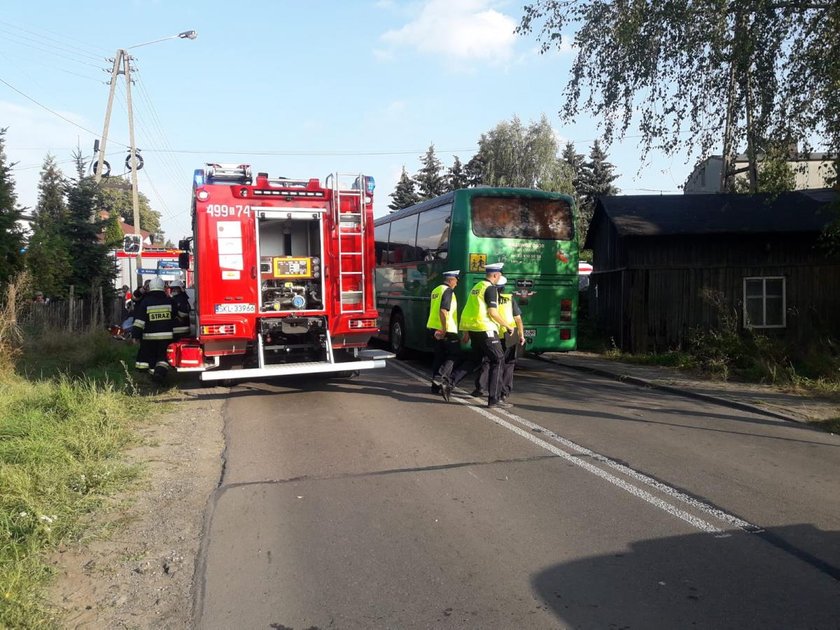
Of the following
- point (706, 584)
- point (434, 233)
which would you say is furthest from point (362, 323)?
point (706, 584)

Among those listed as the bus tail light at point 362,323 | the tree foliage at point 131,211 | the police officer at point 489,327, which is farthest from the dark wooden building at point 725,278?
the tree foliage at point 131,211

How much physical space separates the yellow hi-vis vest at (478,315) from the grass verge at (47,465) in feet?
14.5

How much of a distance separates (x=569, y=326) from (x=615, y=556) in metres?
9.31

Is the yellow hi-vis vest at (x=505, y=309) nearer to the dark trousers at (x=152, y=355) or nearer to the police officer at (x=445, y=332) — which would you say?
the police officer at (x=445, y=332)

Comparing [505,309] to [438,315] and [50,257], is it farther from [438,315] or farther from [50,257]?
[50,257]

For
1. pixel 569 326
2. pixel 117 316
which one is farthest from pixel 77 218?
pixel 569 326

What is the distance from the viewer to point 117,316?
71.8ft

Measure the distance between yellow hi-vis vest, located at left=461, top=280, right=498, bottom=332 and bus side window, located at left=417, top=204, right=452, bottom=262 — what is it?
11.5 ft

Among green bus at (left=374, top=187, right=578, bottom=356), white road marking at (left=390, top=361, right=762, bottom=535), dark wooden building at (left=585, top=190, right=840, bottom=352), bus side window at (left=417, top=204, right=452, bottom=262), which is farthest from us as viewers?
dark wooden building at (left=585, top=190, right=840, bottom=352)

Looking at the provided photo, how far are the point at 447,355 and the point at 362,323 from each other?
53.6 inches

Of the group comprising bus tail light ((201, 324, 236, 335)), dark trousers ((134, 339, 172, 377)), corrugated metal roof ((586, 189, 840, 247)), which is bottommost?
dark trousers ((134, 339, 172, 377))

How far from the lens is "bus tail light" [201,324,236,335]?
9766 millimetres

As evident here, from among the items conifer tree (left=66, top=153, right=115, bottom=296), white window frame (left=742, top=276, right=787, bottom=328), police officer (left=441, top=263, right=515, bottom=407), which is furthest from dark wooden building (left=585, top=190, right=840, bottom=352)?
conifer tree (left=66, top=153, right=115, bottom=296)

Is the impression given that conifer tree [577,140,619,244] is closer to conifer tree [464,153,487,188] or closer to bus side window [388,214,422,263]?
conifer tree [464,153,487,188]
